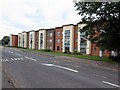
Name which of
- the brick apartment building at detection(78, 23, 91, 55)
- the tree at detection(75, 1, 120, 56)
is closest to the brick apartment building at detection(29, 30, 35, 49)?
the brick apartment building at detection(78, 23, 91, 55)

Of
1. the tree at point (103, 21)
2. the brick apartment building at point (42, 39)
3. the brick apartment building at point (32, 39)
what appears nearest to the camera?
the tree at point (103, 21)

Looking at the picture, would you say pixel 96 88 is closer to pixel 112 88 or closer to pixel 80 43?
pixel 112 88

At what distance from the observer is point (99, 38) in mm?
28953

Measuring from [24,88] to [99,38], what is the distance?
19597mm

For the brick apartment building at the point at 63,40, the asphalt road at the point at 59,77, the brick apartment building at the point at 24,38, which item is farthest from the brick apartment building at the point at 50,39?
the asphalt road at the point at 59,77

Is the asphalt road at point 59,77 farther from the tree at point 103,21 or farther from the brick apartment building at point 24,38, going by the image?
the brick apartment building at point 24,38

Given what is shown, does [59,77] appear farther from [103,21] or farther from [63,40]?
[63,40]

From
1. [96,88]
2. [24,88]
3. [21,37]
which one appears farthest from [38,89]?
[21,37]

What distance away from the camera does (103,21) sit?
93.3 ft

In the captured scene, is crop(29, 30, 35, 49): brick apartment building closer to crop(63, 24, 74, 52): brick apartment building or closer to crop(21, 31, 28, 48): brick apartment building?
crop(21, 31, 28, 48): brick apartment building

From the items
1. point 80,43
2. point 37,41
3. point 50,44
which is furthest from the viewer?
point 37,41

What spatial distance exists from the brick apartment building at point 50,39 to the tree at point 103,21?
181 ft

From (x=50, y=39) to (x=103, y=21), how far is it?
59392 millimetres

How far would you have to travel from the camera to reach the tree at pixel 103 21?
87.7 feet
